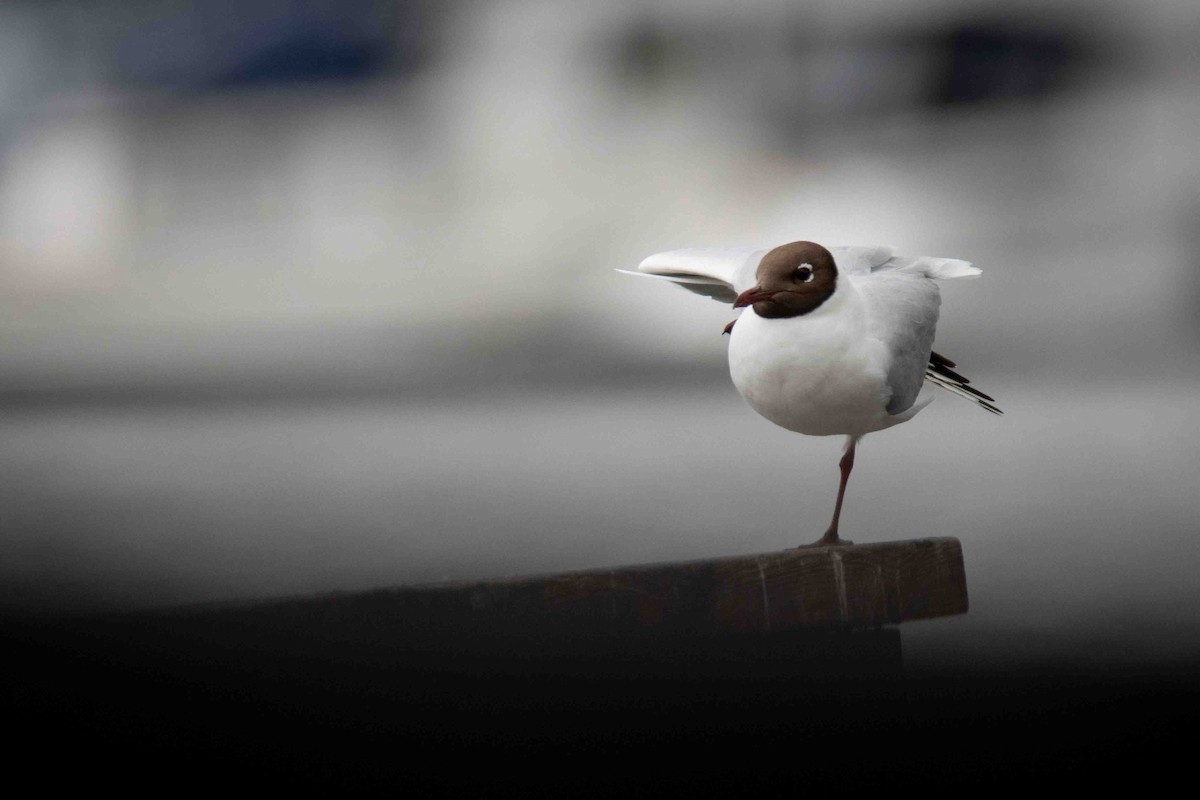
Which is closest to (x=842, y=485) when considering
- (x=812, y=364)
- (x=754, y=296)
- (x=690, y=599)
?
(x=812, y=364)

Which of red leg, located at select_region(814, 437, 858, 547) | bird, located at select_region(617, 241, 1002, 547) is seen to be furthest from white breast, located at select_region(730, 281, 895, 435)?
red leg, located at select_region(814, 437, 858, 547)

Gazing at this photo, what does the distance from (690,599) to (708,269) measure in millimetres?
919

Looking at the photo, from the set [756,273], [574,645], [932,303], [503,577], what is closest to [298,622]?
[503,577]

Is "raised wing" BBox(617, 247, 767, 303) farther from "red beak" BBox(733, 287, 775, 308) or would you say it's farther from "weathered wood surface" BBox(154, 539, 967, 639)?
"weathered wood surface" BBox(154, 539, 967, 639)

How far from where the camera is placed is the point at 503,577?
1545mm

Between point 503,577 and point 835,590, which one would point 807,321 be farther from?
point 503,577

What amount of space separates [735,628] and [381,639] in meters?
0.48

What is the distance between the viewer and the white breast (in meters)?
2.06

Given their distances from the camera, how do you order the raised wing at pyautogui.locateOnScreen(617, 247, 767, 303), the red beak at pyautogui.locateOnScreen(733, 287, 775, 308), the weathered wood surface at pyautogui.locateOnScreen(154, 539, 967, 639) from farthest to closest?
1. the raised wing at pyautogui.locateOnScreen(617, 247, 767, 303)
2. the red beak at pyautogui.locateOnScreen(733, 287, 775, 308)
3. the weathered wood surface at pyautogui.locateOnScreen(154, 539, 967, 639)

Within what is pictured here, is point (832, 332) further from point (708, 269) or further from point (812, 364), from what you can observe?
point (708, 269)

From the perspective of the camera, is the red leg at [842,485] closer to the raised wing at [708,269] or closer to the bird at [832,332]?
the bird at [832,332]

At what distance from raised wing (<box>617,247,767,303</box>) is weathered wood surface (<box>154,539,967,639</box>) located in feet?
2.08

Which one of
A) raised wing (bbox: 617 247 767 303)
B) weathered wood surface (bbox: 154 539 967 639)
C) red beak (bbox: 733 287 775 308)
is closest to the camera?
weathered wood surface (bbox: 154 539 967 639)

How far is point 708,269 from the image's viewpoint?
2393mm
